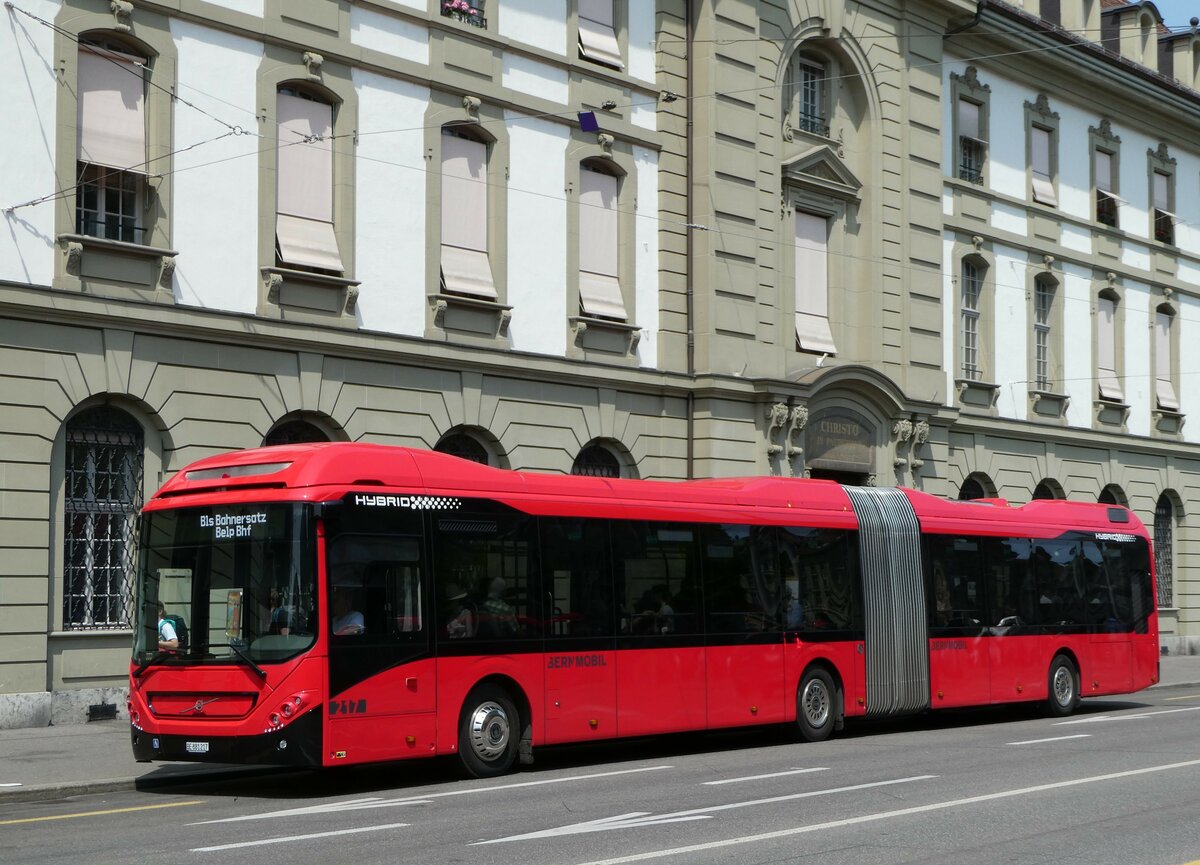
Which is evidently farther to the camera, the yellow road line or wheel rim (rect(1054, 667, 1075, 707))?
wheel rim (rect(1054, 667, 1075, 707))

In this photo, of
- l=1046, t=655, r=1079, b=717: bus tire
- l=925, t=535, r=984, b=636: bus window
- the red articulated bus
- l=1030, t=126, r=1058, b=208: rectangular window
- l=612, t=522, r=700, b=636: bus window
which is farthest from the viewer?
l=1030, t=126, r=1058, b=208: rectangular window

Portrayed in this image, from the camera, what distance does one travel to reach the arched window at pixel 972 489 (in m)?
34.3

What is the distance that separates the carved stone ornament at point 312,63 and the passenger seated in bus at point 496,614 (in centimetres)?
894

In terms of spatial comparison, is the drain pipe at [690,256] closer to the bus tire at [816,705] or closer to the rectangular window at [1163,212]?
the bus tire at [816,705]

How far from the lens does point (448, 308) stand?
23828mm

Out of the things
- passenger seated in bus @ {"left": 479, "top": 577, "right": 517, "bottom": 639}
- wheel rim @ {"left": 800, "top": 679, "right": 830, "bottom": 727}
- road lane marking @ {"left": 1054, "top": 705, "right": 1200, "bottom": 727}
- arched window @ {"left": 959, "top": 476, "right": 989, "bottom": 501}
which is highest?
arched window @ {"left": 959, "top": 476, "right": 989, "bottom": 501}

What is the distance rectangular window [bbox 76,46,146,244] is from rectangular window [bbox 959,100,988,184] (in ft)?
63.5

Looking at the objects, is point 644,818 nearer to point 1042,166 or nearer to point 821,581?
point 821,581

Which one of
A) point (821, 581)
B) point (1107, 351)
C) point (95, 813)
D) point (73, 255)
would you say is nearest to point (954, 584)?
point (821, 581)

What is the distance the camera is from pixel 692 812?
1234 centimetres

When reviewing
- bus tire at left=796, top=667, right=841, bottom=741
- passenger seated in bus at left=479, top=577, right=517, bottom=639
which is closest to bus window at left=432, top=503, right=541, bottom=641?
passenger seated in bus at left=479, top=577, right=517, bottom=639

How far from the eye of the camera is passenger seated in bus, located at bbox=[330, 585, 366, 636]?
14.4 metres

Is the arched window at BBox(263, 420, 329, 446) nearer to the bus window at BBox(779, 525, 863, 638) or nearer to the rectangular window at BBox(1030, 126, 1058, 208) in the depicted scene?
the bus window at BBox(779, 525, 863, 638)

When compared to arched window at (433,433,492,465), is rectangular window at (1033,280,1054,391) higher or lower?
higher
